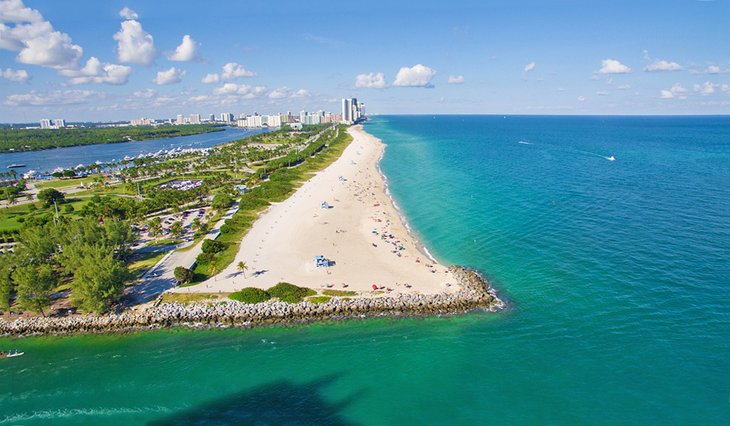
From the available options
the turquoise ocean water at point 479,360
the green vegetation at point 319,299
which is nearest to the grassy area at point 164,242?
the turquoise ocean water at point 479,360

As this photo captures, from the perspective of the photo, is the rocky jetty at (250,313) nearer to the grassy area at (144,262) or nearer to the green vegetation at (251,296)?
the green vegetation at (251,296)

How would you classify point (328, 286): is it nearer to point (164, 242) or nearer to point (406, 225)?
point (406, 225)

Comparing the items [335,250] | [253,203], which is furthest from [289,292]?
[253,203]

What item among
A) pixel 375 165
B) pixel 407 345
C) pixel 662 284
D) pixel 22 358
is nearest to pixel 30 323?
pixel 22 358

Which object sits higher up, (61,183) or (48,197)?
(61,183)

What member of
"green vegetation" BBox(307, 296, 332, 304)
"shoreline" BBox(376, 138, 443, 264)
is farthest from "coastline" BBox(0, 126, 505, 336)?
"green vegetation" BBox(307, 296, 332, 304)

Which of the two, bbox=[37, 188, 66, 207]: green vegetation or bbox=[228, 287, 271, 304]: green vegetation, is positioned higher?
bbox=[37, 188, 66, 207]: green vegetation

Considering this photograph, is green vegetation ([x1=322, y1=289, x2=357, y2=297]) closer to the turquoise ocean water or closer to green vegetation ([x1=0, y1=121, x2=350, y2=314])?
green vegetation ([x1=0, y1=121, x2=350, y2=314])
